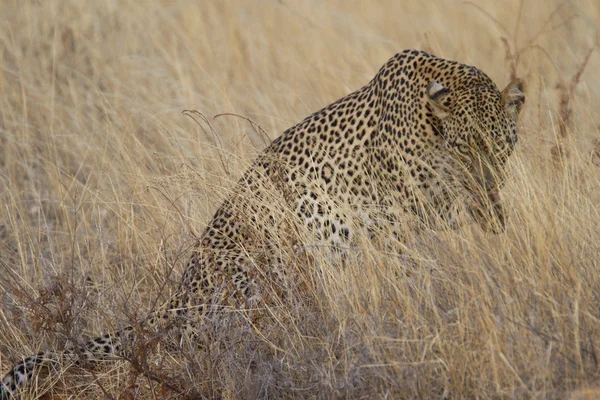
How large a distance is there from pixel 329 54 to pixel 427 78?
4678 mm

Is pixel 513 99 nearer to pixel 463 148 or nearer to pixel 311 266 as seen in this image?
pixel 463 148

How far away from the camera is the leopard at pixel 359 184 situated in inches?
192

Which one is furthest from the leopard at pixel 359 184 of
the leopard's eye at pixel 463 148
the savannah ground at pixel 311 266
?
the savannah ground at pixel 311 266

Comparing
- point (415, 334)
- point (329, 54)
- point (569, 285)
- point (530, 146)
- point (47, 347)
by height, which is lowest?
point (47, 347)

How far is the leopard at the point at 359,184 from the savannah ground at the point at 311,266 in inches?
6.6

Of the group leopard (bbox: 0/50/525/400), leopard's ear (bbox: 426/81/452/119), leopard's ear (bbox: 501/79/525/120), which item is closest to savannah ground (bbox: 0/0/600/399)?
leopard (bbox: 0/50/525/400)

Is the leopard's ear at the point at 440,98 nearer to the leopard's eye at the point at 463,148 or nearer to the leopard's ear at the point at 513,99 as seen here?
the leopard's eye at the point at 463,148

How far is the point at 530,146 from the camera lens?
5.95 meters

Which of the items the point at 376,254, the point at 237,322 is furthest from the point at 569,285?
the point at 237,322

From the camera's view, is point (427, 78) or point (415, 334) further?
point (427, 78)

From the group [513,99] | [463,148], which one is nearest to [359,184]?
[463,148]

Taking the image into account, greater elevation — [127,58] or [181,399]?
[127,58]

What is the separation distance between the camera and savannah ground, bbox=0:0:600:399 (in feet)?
12.3

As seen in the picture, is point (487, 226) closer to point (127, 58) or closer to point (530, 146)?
point (530, 146)
